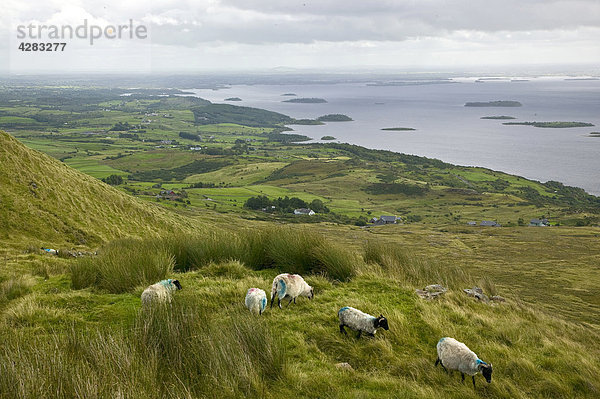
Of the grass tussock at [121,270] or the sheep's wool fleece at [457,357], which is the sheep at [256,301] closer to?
the grass tussock at [121,270]

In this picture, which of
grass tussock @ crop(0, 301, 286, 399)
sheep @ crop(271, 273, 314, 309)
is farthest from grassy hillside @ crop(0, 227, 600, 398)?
sheep @ crop(271, 273, 314, 309)

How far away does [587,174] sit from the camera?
425ft

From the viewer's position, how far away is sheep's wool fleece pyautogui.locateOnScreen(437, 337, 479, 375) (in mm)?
5207

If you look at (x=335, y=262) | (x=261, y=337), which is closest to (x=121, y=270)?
(x=261, y=337)

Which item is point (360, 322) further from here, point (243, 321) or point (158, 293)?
point (158, 293)

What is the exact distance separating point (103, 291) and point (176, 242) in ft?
9.97

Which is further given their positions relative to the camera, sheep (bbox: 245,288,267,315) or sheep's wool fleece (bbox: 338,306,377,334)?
sheep (bbox: 245,288,267,315)

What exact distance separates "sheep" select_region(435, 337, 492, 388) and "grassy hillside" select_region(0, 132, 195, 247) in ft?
64.9

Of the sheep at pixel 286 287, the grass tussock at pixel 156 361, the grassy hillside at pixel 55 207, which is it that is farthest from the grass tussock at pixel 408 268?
the grassy hillside at pixel 55 207

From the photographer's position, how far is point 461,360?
5258mm

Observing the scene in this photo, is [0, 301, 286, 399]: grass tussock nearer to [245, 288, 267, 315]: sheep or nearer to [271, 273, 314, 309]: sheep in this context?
[245, 288, 267, 315]: sheep

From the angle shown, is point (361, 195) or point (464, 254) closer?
point (464, 254)

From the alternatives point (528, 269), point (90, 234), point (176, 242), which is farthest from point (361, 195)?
point (176, 242)

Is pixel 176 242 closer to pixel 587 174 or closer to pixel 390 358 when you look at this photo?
pixel 390 358
